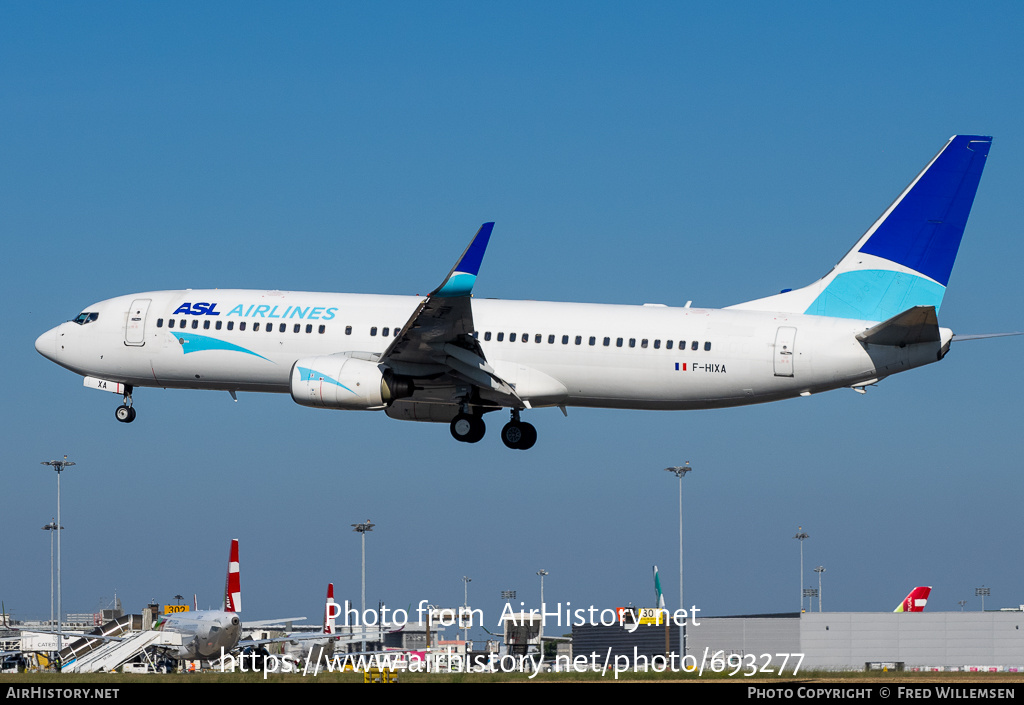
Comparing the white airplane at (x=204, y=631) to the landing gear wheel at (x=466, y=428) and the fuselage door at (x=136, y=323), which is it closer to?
the fuselage door at (x=136, y=323)

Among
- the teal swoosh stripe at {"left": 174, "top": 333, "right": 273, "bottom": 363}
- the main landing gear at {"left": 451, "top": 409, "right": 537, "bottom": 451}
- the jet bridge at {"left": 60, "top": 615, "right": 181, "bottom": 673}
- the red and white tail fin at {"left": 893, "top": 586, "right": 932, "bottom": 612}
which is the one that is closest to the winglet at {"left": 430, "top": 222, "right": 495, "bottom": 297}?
the main landing gear at {"left": 451, "top": 409, "right": 537, "bottom": 451}

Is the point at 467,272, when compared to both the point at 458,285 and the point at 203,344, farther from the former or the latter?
the point at 203,344

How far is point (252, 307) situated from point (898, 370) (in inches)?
910

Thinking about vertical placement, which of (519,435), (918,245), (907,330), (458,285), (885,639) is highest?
(918,245)

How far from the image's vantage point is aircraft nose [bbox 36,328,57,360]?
53812 mm

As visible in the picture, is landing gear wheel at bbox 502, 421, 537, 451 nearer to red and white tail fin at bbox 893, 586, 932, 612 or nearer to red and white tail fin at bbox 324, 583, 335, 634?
red and white tail fin at bbox 324, 583, 335, 634

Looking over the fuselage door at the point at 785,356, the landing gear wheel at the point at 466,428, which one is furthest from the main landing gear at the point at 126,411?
the fuselage door at the point at 785,356

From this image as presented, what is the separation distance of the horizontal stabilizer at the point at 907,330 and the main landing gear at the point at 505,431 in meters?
12.4

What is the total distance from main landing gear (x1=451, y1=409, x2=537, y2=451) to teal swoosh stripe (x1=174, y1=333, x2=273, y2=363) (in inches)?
286

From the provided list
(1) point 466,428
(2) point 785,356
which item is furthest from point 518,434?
(2) point 785,356

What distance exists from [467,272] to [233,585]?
3358cm

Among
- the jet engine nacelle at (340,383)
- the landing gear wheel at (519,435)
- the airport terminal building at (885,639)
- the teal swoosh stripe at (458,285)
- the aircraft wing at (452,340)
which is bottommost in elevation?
the airport terminal building at (885,639)

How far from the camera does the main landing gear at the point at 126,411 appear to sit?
52.9 meters

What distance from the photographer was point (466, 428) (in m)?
48.9
